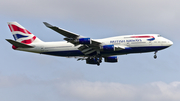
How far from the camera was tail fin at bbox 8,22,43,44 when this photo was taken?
69275mm

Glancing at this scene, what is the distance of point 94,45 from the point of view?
62.8 m

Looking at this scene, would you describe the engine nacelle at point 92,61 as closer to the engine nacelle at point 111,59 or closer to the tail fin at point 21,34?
the engine nacelle at point 111,59

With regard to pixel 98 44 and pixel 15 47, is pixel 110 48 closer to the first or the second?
pixel 98 44

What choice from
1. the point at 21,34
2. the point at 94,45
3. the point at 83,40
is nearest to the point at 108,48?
the point at 94,45

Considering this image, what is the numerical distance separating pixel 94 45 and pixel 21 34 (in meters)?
18.1

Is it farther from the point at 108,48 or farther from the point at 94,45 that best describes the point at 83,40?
the point at 108,48

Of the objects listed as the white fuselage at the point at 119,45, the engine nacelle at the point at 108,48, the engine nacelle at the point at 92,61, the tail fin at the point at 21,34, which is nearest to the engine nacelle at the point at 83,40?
the engine nacelle at the point at 108,48

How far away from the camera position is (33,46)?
67.2m

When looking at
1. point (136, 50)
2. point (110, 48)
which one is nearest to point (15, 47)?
point (110, 48)

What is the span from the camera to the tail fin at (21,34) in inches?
2727

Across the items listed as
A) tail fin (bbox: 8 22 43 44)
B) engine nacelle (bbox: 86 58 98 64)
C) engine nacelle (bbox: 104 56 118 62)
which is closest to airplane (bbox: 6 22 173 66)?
tail fin (bbox: 8 22 43 44)

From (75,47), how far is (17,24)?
50.5 ft

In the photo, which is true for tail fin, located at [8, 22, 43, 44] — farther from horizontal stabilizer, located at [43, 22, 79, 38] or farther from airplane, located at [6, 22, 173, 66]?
horizontal stabilizer, located at [43, 22, 79, 38]

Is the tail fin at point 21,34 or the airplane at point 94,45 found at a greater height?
the tail fin at point 21,34
